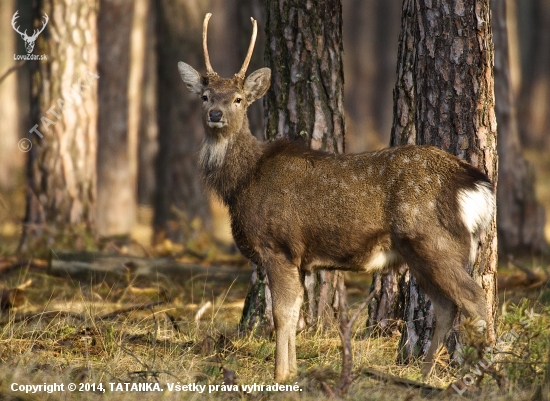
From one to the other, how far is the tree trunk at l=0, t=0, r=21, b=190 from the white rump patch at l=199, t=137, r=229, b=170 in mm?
12072

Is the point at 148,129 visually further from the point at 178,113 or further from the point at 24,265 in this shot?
the point at 24,265

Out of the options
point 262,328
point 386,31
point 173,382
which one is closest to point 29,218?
point 262,328

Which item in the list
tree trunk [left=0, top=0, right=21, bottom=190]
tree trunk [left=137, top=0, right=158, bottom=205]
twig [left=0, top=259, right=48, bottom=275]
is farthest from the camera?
tree trunk [left=137, top=0, right=158, bottom=205]

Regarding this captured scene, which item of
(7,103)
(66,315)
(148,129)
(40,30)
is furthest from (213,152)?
(7,103)

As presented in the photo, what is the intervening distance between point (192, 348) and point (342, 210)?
1.76 metres

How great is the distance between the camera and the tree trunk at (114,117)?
49.0ft

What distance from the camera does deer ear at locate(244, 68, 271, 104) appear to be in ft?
22.9

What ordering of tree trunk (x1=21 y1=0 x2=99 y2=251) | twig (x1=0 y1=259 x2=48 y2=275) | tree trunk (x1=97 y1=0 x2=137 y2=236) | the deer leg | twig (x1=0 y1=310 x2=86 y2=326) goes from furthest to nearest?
1. tree trunk (x1=97 y1=0 x2=137 y2=236)
2. tree trunk (x1=21 y1=0 x2=99 y2=251)
3. twig (x1=0 y1=259 x2=48 y2=275)
4. twig (x1=0 y1=310 x2=86 y2=326)
5. the deer leg

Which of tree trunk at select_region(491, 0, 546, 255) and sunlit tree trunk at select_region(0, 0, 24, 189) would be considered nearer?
tree trunk at select_region(491, 0, 546, 255)

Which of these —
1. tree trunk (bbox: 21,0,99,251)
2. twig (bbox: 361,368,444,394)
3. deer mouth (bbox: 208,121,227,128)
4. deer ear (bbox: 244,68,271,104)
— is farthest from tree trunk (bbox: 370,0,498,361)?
tree trunk (bbox: 21,0,99,251)

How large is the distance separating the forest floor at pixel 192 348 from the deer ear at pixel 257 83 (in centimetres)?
205

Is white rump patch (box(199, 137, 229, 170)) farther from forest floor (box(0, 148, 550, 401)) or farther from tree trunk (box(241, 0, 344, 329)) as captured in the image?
forest floor (box(0, 148, 550, 401))

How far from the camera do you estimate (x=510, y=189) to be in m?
12.2

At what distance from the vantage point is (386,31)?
138 feet
